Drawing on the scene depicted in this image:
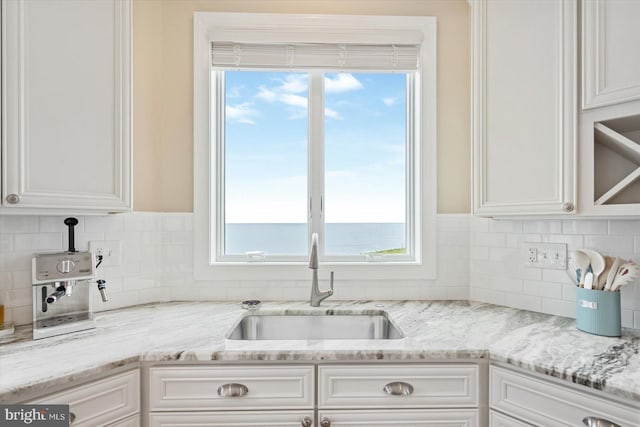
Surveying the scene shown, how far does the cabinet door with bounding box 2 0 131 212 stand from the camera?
4.13 feet

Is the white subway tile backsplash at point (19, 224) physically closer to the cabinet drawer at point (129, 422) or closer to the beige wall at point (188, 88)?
the beige wall at point (188, 88)

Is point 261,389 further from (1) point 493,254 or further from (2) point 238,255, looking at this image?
(1) point 493,254

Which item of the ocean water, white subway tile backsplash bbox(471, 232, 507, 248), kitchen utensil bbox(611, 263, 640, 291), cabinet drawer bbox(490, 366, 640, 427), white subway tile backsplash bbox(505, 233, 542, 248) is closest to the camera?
cabinet drawer bbox(490, 366, 640, 427)

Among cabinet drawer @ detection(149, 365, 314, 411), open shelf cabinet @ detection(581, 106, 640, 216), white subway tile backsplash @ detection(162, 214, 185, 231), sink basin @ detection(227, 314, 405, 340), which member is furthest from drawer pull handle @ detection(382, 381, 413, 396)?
white subway tile backsplash @ detection(162, 214, 185, 231)

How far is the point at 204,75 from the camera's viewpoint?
2037 millimetres

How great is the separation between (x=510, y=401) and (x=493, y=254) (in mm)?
873

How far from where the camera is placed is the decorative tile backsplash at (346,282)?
5.03 feet

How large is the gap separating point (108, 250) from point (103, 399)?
0.82 m

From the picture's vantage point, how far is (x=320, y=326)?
1.88 metres

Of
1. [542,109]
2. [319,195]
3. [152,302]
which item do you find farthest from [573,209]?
[152,302]

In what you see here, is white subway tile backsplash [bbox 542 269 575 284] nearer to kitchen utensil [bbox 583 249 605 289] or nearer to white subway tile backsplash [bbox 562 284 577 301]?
white subway tile backsplash [bbox 562 284 577 301]

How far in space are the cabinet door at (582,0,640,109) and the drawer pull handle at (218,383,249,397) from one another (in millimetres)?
1625

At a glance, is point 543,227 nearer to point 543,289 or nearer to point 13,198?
point 543,289

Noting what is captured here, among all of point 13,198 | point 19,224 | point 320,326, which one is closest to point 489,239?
point 320,326
